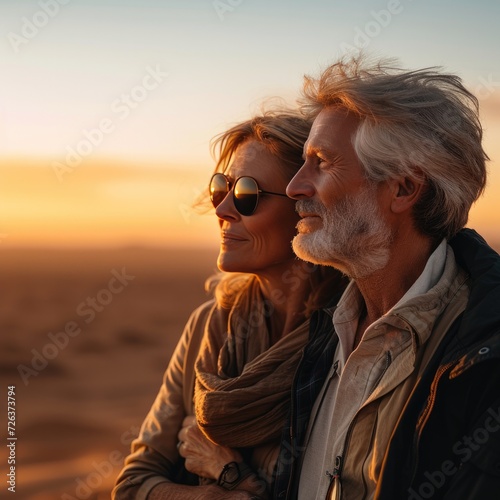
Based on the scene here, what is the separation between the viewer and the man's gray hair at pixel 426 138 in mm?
3418

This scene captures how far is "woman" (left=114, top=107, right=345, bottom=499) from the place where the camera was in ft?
12.3

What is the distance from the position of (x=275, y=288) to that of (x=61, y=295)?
24.2 meters

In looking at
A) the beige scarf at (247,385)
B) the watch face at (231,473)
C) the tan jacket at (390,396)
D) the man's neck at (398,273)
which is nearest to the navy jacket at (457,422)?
the tan jacket at (390,396)

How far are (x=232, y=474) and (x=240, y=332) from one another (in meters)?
0.64

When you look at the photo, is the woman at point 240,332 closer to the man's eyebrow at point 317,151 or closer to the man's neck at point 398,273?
the man's eyebrow at point 317,151

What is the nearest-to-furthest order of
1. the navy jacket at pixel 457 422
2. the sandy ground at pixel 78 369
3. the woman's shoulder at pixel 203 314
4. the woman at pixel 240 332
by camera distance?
the navy jacket at pixel 457 422 < the woman at pixel 240 332 < the woman's shoulder at pixel 203 314 < the sandy ground at pixel 78 369

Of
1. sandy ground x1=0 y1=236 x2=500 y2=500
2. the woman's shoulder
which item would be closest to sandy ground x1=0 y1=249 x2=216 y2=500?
sandy ground x1=0 y1=236 x2=500 y2=500

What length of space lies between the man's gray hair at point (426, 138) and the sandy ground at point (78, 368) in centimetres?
492

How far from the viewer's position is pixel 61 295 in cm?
2745

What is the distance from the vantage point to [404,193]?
353cm

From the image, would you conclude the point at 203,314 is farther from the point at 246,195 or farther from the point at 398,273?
the point at 398,273

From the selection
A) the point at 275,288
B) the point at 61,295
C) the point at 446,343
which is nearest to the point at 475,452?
the point at 446,343

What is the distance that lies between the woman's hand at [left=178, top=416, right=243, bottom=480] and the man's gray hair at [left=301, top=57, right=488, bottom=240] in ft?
4.18

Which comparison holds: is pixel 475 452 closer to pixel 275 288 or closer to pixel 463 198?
pixel 463 198
